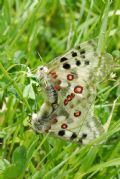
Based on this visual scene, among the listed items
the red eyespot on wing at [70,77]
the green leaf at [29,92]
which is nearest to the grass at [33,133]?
the green leaf at [29,92]

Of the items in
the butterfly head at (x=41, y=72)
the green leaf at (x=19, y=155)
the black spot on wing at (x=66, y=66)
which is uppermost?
the butterfly head at (x=41, y=72)

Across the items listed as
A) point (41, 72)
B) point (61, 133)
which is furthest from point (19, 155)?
point (41, 72)

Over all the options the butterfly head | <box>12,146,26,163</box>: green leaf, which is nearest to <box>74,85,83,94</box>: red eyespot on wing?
the butterfly head

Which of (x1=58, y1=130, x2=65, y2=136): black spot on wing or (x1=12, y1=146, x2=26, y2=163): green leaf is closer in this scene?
(x1=12, y1=146, x2=26, y2=163): green leaf

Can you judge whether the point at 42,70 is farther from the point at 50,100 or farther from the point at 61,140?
the point at 61,140

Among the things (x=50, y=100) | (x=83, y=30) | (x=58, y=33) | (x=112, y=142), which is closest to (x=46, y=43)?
(x=58, y=33)

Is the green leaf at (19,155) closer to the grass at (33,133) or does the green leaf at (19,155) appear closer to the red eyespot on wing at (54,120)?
the grass at (33,133)

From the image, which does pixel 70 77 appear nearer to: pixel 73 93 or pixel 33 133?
pixel 73 93

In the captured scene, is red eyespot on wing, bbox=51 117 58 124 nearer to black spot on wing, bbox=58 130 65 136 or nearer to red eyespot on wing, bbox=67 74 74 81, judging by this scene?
black spot on wing, bbox=58 130 65 136

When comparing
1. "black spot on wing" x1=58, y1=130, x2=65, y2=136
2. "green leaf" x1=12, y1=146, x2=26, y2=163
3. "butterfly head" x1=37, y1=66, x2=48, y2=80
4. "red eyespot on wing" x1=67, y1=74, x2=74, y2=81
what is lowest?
"black spot on wing" x1=58, y1=130, x2=65, y2=136
